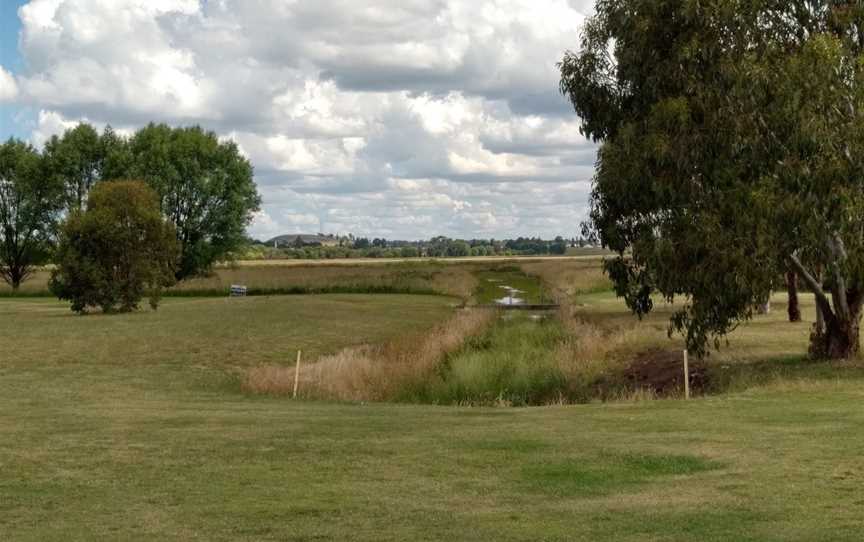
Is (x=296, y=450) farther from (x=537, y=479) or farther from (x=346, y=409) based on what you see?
(x=346, y=409)

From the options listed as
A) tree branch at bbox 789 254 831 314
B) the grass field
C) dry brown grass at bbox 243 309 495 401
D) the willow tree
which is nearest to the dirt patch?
the grass field

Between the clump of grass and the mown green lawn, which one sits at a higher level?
the mown green lawn

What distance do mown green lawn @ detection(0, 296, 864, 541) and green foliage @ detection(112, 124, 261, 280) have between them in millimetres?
69627

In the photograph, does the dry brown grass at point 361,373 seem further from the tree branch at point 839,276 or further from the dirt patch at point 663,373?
the tree branch at point 839,276

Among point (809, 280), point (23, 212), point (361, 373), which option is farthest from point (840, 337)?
point (23, 212)

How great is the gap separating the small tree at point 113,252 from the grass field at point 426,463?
28001 mm

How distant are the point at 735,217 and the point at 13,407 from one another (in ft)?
48.4

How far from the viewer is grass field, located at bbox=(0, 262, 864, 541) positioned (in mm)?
9500

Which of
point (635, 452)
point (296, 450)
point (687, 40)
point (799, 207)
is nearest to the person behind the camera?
point (635, 452)

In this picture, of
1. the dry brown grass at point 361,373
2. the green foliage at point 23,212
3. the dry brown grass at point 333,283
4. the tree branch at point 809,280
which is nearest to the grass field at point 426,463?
the dry brown grass at point 361,373

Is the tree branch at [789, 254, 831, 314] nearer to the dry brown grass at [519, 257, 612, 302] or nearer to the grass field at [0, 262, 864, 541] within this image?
the grass field at [0, 262, 864, 541]

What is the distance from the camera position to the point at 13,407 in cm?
1925

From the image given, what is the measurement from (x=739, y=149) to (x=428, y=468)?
500 inches

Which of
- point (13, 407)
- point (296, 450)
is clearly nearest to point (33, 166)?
point (13, 407)
